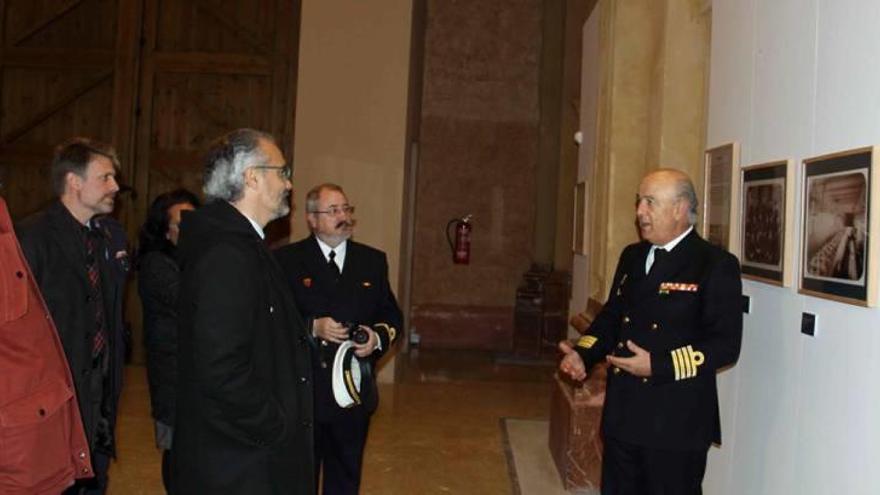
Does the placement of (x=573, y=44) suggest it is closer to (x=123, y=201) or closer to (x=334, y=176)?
(x=334, y=176)

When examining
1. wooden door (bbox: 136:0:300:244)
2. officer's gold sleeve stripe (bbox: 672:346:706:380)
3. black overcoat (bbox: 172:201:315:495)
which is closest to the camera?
black overcoat (bbox: 172:201:315:495)

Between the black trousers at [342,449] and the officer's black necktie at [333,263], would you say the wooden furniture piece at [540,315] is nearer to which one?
the black trousers at [342,449]

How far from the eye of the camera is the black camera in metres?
3.82

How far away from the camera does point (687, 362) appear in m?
3.26

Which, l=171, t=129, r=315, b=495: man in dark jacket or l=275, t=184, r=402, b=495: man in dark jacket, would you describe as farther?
l=275, t=184, r=402, b=495: man in dark jacket

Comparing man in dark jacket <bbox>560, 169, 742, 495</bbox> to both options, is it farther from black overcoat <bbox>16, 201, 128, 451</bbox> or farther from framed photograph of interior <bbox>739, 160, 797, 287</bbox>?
black overcoat <bbox>16, 201, 128, 451</bbox>

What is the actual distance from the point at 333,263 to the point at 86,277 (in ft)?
3.57

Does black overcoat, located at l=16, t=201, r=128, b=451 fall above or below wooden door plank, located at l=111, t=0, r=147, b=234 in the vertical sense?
below

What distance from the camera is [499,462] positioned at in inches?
238

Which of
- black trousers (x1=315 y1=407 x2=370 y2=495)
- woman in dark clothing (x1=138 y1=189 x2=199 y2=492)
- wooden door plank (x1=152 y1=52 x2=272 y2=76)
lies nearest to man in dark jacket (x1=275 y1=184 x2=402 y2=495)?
black trousers (x1=315 y1=407 x2=370 y2=495)

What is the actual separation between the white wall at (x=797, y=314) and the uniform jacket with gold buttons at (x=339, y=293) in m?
1.59

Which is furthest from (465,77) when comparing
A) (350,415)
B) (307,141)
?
(350,415)

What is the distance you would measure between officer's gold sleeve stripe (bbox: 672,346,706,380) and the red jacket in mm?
2035

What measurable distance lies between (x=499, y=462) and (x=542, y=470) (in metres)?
0.36
